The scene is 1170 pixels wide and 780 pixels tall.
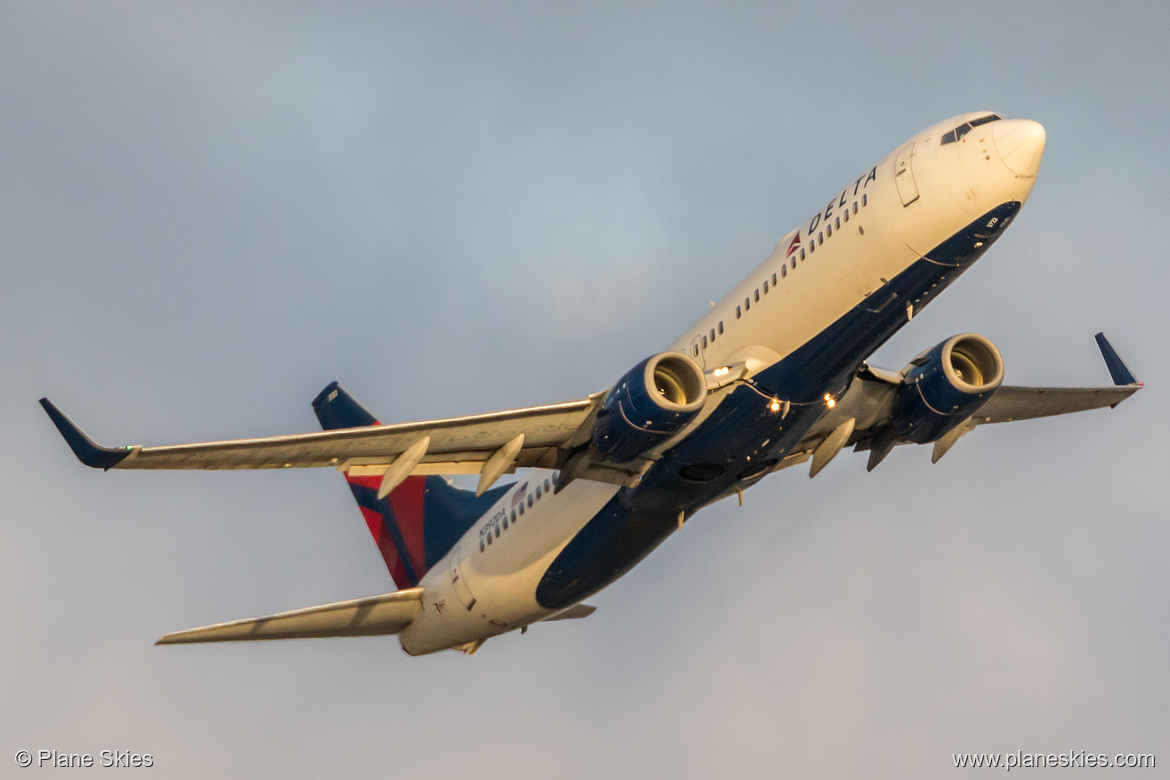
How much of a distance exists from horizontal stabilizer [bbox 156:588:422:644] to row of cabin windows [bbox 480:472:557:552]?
3161 millimetres

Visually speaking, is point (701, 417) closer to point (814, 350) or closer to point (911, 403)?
point (814, 350)

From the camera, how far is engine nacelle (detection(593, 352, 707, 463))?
30.0 m

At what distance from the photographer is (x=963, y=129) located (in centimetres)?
2939

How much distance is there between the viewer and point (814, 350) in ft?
101

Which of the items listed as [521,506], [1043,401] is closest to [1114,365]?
[1043,401]

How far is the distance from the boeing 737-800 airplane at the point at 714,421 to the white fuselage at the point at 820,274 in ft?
0.14

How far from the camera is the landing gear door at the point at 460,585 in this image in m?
37.4

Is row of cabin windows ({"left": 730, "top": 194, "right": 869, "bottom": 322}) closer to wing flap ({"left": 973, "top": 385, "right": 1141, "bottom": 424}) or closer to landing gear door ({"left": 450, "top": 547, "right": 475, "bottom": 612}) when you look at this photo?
wing flap ({"left": 973, "top": 385, "right": 1141, "bottom": 424})

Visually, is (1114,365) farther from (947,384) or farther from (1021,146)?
(1021,146)

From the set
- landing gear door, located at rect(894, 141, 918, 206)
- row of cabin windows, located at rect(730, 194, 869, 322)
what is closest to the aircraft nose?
landing gear door, located at rect(894, 141, 918, 206)

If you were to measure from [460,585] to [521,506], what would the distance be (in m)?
3.05

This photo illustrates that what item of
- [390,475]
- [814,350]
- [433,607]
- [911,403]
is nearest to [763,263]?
[814,350]

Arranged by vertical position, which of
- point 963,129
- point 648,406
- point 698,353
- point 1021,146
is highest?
point 963,129

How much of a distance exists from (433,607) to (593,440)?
31.5 feet
